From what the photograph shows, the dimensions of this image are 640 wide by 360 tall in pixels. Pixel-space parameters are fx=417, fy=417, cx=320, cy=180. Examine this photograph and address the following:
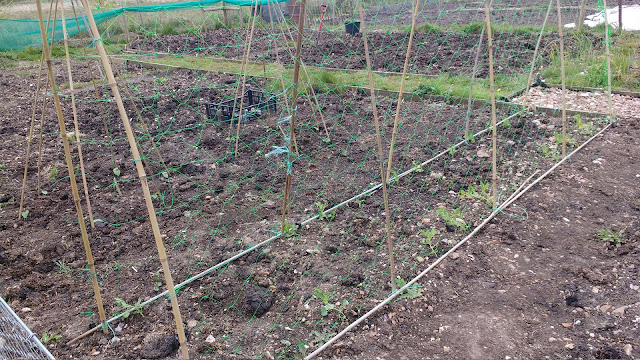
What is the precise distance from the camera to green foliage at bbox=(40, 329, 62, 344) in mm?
2373

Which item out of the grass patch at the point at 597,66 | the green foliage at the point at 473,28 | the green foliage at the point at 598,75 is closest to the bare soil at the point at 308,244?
the green foliage at the point at 598,75

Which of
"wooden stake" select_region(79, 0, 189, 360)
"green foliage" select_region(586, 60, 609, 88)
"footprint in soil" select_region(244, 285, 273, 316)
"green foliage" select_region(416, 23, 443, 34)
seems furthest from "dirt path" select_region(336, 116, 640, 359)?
"green foliage" select_region(416, 23, 443, 34)

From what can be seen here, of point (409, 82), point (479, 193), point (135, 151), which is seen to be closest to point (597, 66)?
point (409, 82)

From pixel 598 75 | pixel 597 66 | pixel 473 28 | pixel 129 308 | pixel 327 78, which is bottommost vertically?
pixel 129 308

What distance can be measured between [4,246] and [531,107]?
5.84 metres

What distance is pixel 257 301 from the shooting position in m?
2.62

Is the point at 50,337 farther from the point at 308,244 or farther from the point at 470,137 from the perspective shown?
the point at 470,137

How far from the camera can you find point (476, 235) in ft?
10.6

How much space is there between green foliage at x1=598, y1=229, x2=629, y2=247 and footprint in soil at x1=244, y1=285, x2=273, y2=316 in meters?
2.46

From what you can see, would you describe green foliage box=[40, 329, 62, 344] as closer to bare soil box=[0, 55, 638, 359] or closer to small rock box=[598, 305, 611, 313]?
bare soil box=[0, 55, 638, 359]

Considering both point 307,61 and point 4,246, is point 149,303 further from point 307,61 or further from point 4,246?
point 307,61

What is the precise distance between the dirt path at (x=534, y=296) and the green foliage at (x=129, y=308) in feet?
4.06

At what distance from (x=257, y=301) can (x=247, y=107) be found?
10.8 ft

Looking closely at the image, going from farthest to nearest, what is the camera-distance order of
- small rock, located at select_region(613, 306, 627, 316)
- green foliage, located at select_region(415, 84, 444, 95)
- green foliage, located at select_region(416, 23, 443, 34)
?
green foliage, located at select_region(416, 23, 443, 34) < green foliage, located at select_region(415, 84, 444, 95) < small rock, located at select_region(613, 306, 627, 316)
